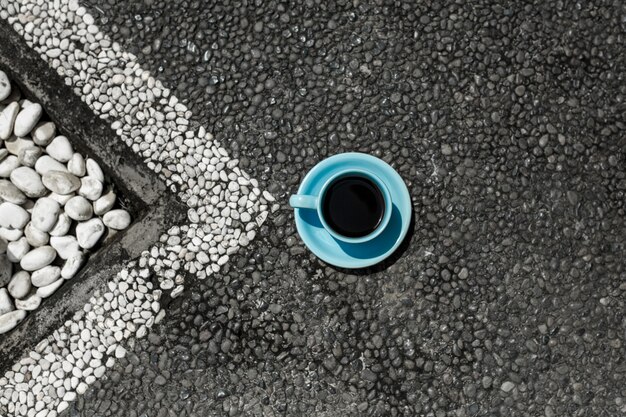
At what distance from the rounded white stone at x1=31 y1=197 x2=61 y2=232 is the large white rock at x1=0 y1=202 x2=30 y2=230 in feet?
0.12

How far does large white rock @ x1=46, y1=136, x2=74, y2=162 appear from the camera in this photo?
230 cm

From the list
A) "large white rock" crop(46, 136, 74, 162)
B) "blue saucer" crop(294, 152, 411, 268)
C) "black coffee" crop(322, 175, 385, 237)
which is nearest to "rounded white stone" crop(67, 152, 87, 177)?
"large white rock" crop(46, 136, 74, 162)

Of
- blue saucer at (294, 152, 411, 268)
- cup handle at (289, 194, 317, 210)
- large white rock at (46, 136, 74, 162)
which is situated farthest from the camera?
large white rock at (46, 136, 74, 162)

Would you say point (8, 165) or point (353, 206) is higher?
point (8, 165)

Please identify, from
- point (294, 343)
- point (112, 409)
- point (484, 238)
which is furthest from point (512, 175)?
point (112, 409)

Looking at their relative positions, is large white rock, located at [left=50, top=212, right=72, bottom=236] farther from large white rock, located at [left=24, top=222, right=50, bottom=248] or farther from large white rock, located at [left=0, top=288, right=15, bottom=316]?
large white rock, located at [left=0, top=288, right=15, bottom=316]

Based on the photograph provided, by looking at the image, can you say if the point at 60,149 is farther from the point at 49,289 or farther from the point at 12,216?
the point at 49,289

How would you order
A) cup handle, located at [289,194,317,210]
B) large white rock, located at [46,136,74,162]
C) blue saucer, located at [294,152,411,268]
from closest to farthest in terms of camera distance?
cup handle, located at [289,194,317,210]
blue saucer, located at [294,152,411,268]
large white rock, located at [46,136,74,162]

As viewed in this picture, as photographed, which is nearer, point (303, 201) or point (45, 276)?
point (303, 201)

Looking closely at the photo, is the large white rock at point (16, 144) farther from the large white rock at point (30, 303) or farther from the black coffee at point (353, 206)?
the black coffee at point (353, 206)

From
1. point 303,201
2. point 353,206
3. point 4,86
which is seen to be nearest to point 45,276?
point 4,86

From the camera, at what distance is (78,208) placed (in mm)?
2258

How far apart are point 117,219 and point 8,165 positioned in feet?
1.39

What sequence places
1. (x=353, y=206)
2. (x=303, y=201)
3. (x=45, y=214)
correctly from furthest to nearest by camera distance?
(x=45, y=214) → (x=353, y=206) → (x=303, y=201)
